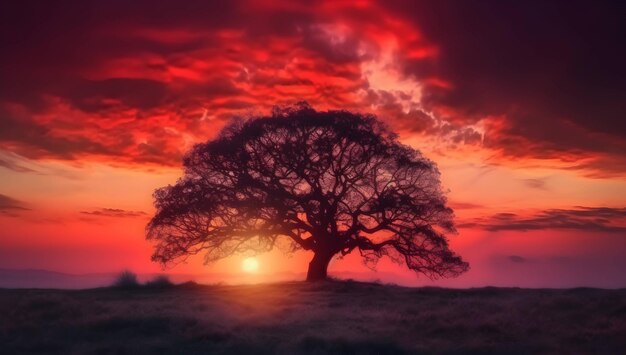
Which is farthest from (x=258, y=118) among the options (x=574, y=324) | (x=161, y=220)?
(x=574, y=324)

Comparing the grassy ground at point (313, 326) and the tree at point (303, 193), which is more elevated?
the tree at point (303, 193)

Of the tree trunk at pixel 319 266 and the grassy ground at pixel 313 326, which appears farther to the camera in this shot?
the tree trunk at pixel 319 266

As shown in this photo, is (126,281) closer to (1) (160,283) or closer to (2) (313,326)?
(1) (160,283)

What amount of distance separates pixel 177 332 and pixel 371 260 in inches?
786

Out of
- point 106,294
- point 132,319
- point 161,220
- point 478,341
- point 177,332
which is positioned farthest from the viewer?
point 161,220

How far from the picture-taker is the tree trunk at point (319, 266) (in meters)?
39.3

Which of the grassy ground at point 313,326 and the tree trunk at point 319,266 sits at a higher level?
the tree trunk at point 319,266

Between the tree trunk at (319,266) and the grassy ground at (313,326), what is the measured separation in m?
9.91

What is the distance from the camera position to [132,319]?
874 inches

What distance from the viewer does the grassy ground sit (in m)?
18.3

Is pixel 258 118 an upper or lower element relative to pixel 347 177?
upper

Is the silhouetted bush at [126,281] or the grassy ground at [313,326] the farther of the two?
the silhouetted bush at [126,281]

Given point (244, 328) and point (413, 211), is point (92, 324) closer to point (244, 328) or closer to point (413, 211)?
point (244, 328)

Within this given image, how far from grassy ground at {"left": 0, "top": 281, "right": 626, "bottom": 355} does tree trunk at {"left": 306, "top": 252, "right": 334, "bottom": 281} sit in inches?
390
